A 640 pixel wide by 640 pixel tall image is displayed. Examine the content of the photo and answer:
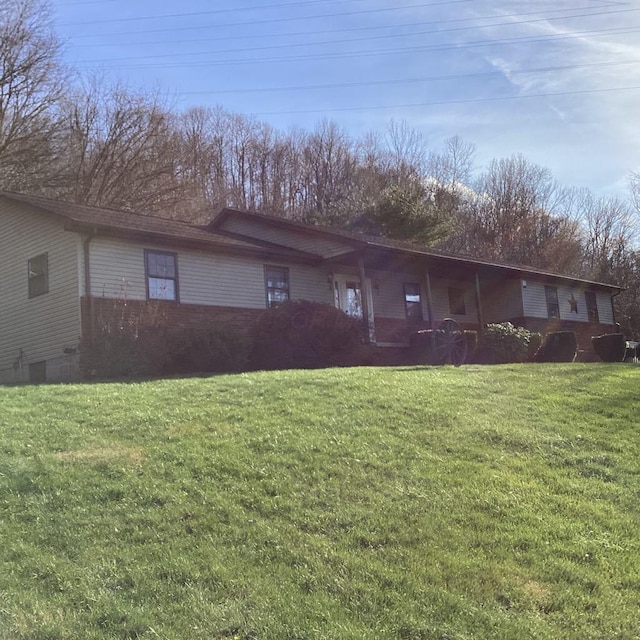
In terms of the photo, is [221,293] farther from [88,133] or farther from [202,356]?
[88,133]

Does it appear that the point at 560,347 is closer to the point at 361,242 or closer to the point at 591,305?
the point at 361,242

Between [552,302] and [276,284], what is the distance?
1331 cm

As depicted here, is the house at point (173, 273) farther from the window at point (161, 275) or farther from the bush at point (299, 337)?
the bush at point (299, 337)

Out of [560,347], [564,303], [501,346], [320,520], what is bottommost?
[320,520]

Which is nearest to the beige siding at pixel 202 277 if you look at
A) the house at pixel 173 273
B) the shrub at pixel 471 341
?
the house at pixel 173 273

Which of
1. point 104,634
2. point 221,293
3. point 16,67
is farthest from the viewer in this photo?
point 16,67

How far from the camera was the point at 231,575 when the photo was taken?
434 centimetres

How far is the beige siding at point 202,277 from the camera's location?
1565 centimetres

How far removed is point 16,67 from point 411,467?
91.8 ft

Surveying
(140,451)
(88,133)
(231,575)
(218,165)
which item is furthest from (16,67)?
(231,575)

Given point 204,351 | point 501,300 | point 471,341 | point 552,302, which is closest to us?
point 204,351

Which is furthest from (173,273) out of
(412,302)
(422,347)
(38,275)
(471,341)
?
(412,302)

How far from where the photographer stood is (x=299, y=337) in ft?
53.4

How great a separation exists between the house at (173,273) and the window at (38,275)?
3 centimetres
